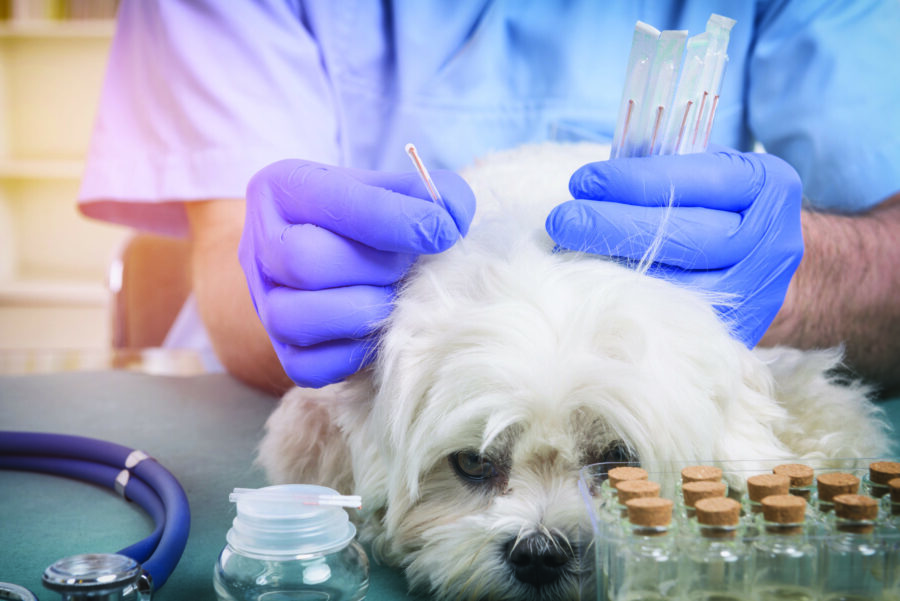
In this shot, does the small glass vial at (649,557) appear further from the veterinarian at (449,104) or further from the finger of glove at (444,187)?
the veterinarian at (449,104)

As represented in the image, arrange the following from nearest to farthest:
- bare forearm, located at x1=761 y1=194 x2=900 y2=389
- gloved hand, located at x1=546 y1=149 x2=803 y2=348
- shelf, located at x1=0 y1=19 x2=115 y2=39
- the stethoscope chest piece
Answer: the stethoscope chest piece
gloved hand, located at x1=546 y1=149 x2=803 y2=348
bare forearm, located at x1=761 y1=194 x2=900 y2=389
shelf, located at x1=0 y1=19 x2=115 y2=39

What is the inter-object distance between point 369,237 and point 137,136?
3.01ft

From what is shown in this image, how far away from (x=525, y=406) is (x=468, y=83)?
897 mm

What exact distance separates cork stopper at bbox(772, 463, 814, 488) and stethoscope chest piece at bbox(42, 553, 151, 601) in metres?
0.45

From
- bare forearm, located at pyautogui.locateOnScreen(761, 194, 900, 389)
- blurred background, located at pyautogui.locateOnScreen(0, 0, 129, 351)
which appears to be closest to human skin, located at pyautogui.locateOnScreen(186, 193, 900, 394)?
bare forearm, located at pyautogui.locateOnScreen(761, 194, 900, 389)

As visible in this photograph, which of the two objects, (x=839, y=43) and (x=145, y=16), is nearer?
(x=839, y=43)

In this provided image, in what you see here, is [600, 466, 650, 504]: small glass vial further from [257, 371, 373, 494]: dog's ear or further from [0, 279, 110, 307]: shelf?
[0, 279, 110, 307]: shelf

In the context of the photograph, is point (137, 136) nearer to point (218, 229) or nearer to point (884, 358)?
point (218, 229)

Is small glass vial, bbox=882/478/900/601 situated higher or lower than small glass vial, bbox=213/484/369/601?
higher

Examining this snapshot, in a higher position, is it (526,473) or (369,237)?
(369,237)

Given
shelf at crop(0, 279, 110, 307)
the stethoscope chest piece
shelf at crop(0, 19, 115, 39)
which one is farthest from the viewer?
shelf at crop(0, 279, 110, 307)

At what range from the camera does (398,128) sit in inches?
55.8

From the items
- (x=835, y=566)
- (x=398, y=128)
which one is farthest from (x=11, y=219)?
(x=835, y=566)

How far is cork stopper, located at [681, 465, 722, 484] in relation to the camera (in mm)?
557
